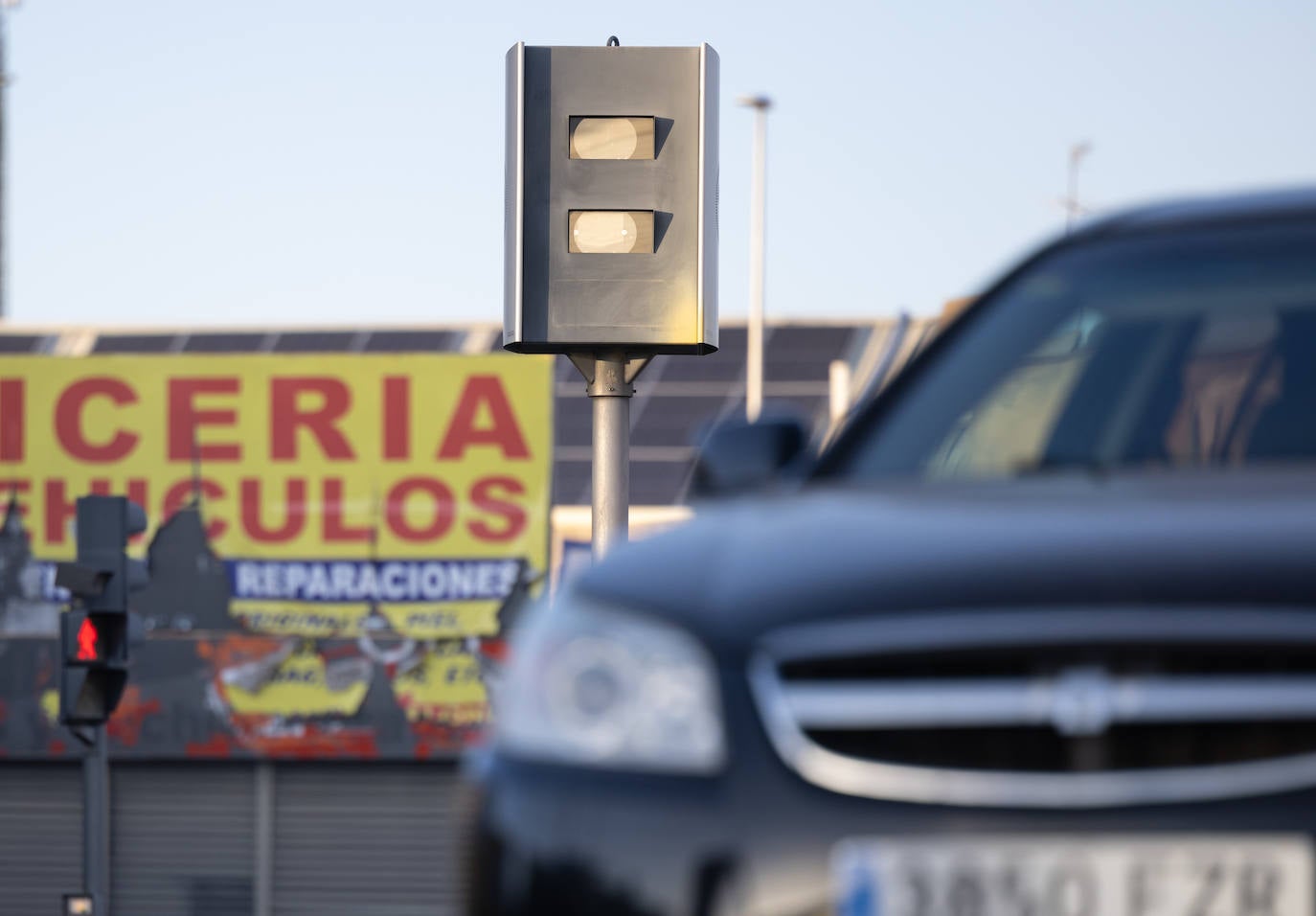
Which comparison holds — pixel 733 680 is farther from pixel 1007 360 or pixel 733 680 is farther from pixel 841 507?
pixel 1007 360

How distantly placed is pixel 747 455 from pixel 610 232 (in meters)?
3.85

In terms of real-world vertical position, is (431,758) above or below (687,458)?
below

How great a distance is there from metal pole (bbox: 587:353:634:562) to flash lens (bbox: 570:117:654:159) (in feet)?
2.13

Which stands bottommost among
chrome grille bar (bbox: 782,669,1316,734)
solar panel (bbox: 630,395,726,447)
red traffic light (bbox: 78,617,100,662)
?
red traffic light (bbox: 78,617,100,662)

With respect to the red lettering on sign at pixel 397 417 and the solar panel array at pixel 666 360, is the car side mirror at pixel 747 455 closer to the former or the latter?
the red lettering on sign at pixel 397 417

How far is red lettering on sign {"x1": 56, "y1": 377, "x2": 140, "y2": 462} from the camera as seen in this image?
22.8 m

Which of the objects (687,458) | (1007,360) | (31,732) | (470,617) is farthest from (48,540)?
(1007,360)

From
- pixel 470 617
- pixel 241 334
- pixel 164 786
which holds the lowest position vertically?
pixel 164 786

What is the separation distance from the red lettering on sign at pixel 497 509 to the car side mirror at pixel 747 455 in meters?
19.3

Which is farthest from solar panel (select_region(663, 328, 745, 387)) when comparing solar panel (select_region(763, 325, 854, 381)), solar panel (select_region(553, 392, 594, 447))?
solar panel (select_region(553, 392, 594, 447))

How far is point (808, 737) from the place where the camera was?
7.41 feet

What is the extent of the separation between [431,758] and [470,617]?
1.54 metres

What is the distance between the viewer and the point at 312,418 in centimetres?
2280

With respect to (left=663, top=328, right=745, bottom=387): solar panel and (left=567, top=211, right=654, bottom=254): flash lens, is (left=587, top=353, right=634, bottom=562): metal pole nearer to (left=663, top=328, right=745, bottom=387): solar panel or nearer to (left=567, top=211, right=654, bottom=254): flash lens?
(left=567, top=211, right=654, bottom=254): flash lens
